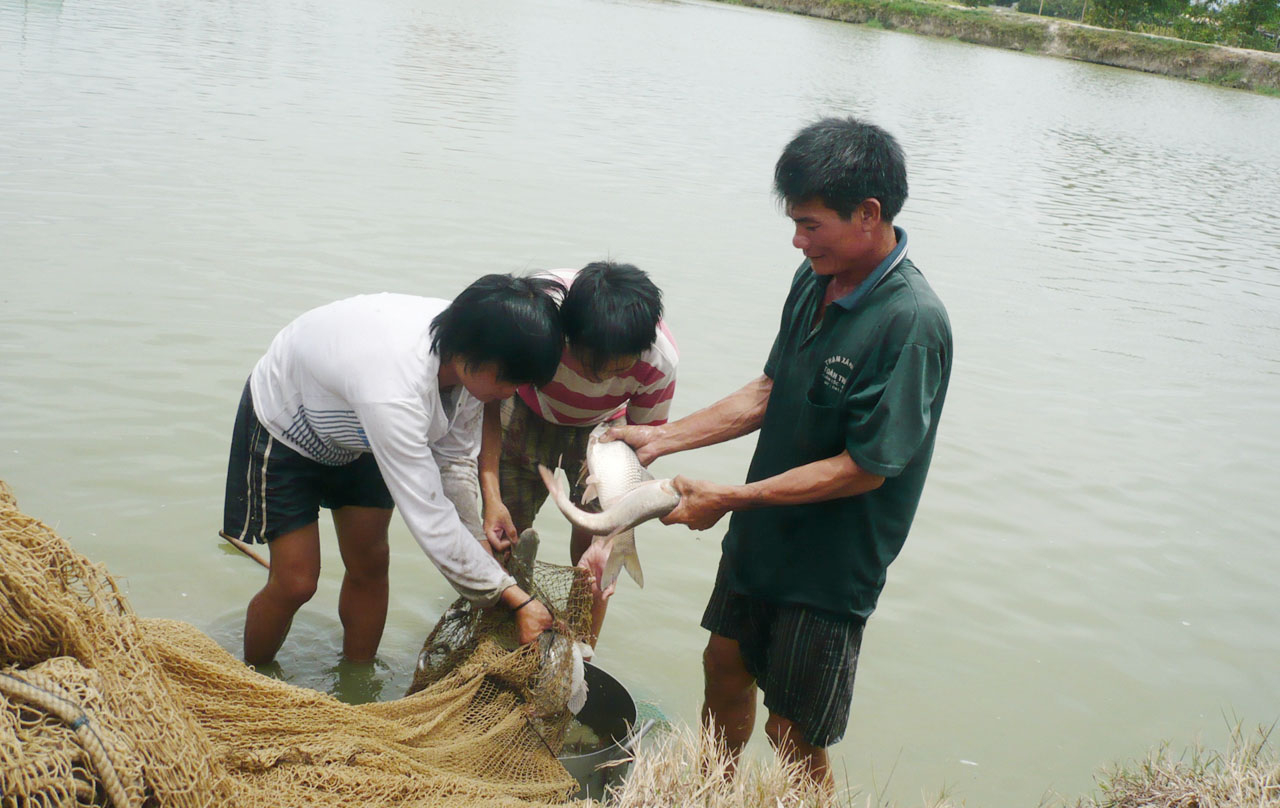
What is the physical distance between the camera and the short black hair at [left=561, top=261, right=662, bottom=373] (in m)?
3.32

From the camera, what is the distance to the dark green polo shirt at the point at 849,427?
2850 millimetres

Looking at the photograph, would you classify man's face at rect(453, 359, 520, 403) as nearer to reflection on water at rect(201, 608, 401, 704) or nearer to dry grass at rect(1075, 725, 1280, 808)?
reflection on water at rect(201, 608, 401, 704)

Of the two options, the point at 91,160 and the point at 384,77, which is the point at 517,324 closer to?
the point at 91,160

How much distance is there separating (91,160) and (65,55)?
616cm

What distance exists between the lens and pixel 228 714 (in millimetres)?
2629

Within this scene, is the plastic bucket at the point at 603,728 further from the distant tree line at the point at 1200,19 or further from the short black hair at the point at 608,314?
the distant tree line at the point at 1200,19

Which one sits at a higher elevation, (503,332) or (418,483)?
(503,332)

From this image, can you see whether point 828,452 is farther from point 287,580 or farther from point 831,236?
point 287,580

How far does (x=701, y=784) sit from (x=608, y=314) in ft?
4.63

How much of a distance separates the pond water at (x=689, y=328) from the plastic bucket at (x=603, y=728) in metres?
0.48

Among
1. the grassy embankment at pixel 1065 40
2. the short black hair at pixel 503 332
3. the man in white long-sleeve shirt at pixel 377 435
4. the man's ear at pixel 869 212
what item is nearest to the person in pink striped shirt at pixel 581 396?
the man in white long-sleeve shirt at pixel 377 435

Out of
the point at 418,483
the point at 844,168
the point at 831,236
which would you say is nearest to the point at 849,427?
the point at 831,236

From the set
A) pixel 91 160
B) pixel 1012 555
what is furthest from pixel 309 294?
pixel 1012 555

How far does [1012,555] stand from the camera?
5.88m
